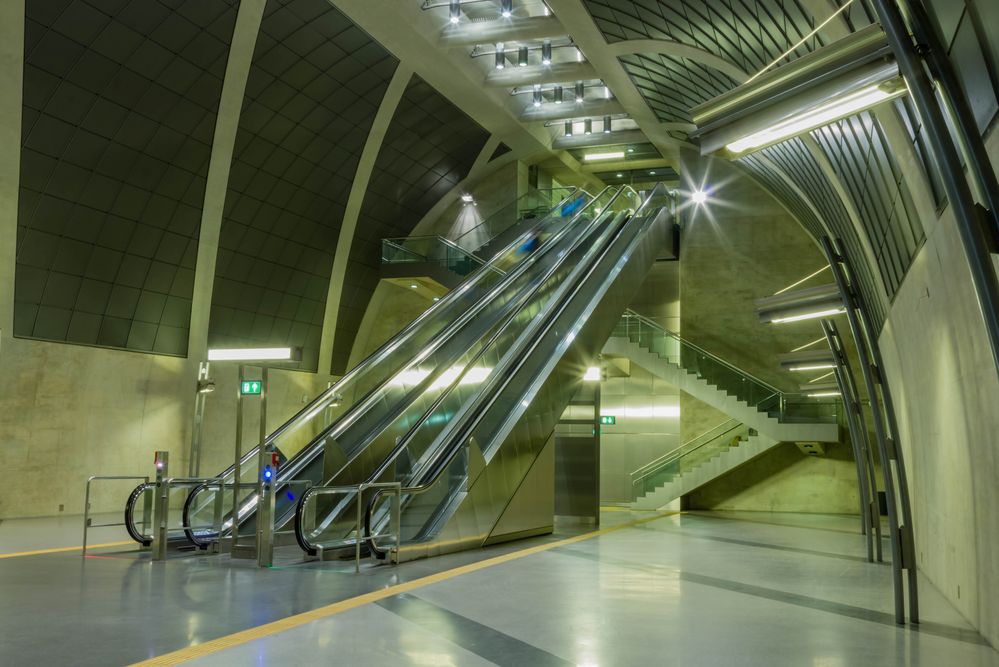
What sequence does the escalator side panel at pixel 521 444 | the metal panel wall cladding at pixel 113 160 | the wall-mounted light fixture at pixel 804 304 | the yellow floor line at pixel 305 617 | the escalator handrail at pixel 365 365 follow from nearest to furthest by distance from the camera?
1. the yellow floor line at pixel 305 617
2. the wall-mounted light fixture at pixel 804 304
3. the escalator side panel at pixel 521 444
4. the escalator handrail at pixel 365 365
5. the metal panel wall cladding at pixel 113 160

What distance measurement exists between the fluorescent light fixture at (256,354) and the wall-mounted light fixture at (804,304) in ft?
17.8

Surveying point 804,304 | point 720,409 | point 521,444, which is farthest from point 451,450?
point 720,409

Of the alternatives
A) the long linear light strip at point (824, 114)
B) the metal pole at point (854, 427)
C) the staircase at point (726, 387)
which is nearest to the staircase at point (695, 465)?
the staircase at point (726, 387)

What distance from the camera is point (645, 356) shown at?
2172 cm

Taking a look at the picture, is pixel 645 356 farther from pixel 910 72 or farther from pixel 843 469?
pixel 910 72

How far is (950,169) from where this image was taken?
3125 millimetres

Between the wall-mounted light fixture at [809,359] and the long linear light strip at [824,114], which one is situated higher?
the long linear light strip at [824,114]

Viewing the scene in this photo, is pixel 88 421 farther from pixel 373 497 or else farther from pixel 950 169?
pixel 950 169

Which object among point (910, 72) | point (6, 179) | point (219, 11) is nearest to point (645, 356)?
point (219, 11)

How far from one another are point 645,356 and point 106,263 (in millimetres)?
12636

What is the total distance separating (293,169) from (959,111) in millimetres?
19388

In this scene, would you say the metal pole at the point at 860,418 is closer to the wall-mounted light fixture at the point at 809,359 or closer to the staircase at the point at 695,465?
the wall-mounted light fixture at the point at 809,359

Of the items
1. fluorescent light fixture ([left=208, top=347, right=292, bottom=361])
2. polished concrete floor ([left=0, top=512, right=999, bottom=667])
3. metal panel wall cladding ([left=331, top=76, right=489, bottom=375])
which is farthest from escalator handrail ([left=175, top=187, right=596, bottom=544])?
metal panel wall cladding ([left=331, top=76, right=489, bottom=375])

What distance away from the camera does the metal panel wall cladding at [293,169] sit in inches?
727
